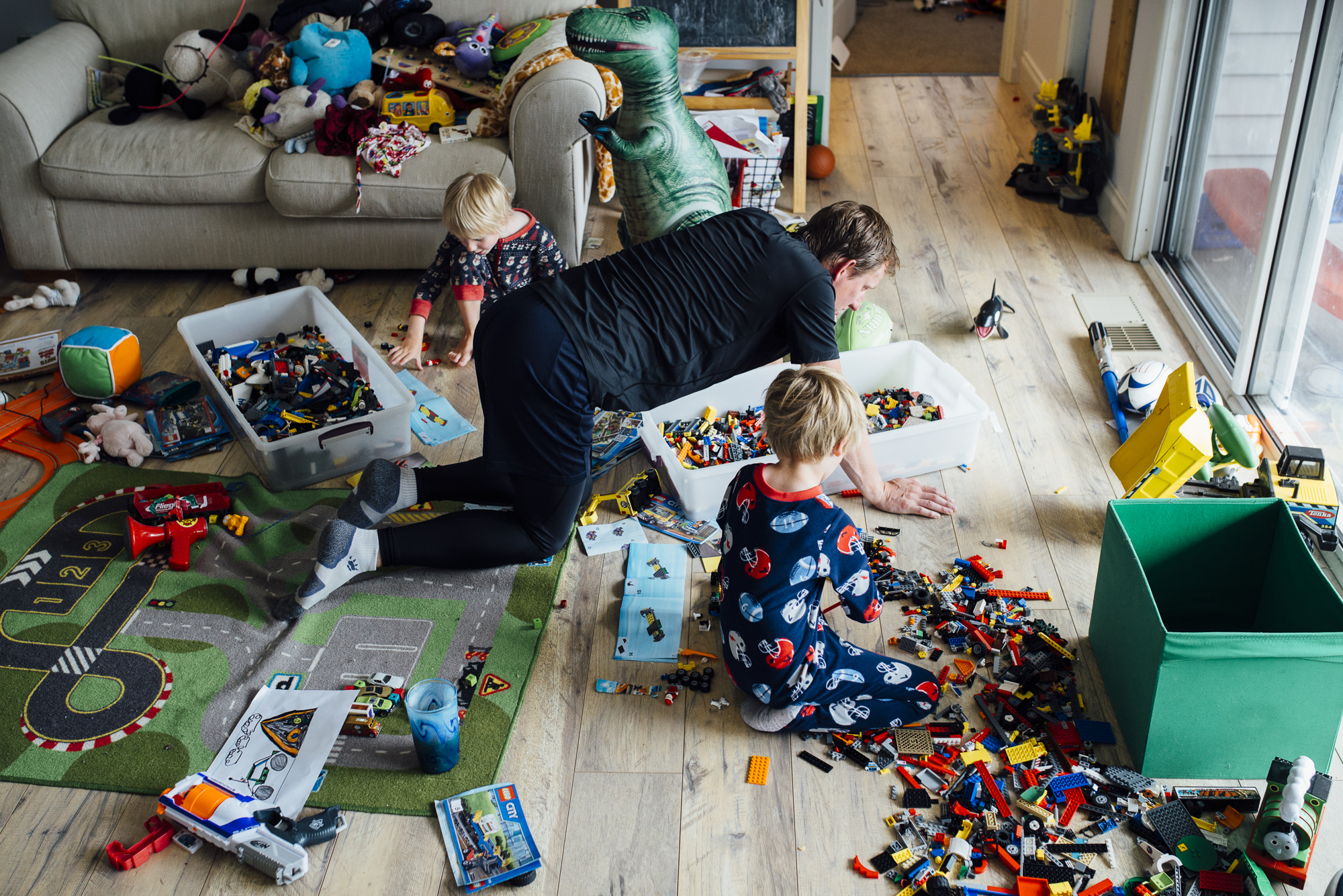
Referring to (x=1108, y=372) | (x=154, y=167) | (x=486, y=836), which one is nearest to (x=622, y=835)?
(x=486, y=836)

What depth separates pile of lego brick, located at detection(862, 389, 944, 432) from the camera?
2.64 metres

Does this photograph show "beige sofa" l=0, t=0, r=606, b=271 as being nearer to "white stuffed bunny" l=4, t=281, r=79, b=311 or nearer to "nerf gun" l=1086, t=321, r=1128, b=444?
"white stuffed bunny" l=4, t=281, r=79, b=311

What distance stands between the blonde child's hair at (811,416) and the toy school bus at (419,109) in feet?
6.63

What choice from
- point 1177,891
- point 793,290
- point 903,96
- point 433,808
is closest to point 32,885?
point 433,808

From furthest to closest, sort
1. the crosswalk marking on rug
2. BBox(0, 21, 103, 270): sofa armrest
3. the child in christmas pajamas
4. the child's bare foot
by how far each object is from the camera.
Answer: BBox(0, 21, 103, 270): sofa armrest
the child's bare foot
the child in christmas pajamas
the crosswalk marking on rug

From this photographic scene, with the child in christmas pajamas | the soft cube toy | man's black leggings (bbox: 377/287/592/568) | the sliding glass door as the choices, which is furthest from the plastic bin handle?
the sliding glass door

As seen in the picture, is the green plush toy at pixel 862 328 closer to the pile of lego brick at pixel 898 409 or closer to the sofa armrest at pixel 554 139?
the pile of lego brick at pixel 898 409

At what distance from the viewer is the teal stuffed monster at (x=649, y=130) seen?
2.64m

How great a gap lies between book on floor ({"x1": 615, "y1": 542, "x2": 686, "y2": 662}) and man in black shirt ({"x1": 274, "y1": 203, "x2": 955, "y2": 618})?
0.27 m

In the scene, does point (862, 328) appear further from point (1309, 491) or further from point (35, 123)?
point (35, 123)

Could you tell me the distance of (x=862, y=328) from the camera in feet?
9.39

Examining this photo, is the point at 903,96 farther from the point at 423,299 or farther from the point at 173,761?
the point at 173,761

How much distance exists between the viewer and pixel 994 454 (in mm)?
2652

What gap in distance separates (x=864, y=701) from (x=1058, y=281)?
2.02 m
